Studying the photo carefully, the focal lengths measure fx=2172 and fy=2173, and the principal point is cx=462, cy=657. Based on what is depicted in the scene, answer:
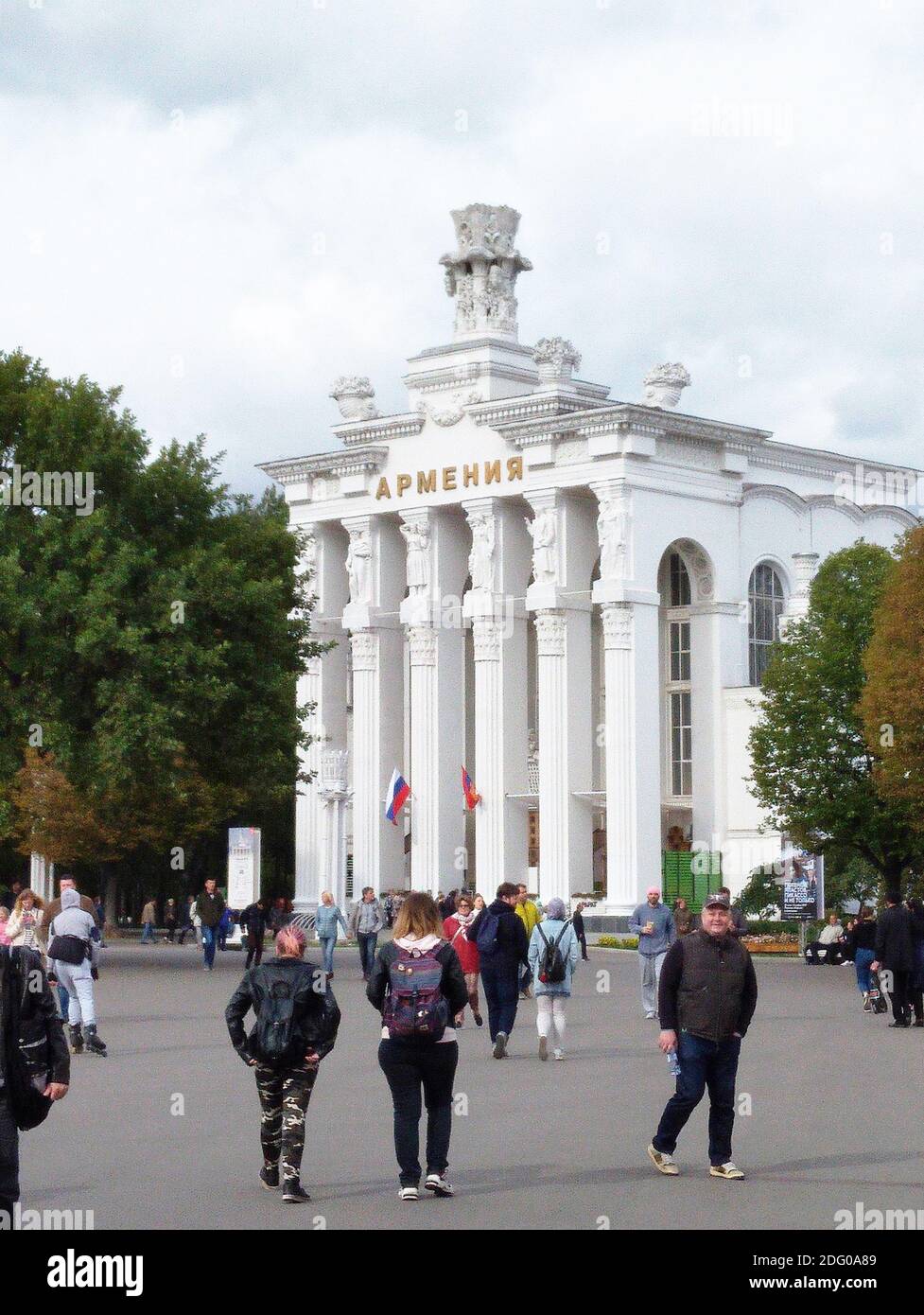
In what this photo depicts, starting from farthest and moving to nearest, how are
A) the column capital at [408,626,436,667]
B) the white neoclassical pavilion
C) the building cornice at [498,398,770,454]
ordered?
the column capital at [408,626,436,667], the white neoclassical pavilion, the building cornice at [498,398,770,454]

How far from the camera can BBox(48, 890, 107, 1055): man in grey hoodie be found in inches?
890

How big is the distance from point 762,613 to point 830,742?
67.0 feet

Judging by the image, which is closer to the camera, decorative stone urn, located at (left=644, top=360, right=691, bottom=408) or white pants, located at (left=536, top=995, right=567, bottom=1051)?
white pants, located at (left=536, top=995, right=567, bottom=1051)

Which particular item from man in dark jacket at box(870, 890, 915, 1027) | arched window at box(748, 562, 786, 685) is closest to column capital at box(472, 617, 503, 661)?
arched window at box(748, 562, 786, 685)

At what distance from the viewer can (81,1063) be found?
21797 mm

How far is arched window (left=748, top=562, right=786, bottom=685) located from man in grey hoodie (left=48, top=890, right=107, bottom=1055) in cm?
4956

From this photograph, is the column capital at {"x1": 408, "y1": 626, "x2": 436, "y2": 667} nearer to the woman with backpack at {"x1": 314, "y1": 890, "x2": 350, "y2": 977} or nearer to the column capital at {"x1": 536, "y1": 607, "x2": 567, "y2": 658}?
the column capital at {"x1": 536, "y1": 607, "x2": 567, "y2": 658}

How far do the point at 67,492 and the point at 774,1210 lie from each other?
110ft

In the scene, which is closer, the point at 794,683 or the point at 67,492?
the point at 67,492

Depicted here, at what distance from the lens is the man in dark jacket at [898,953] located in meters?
27.0

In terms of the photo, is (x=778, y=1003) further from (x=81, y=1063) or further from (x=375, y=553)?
(x=375, y=553)
